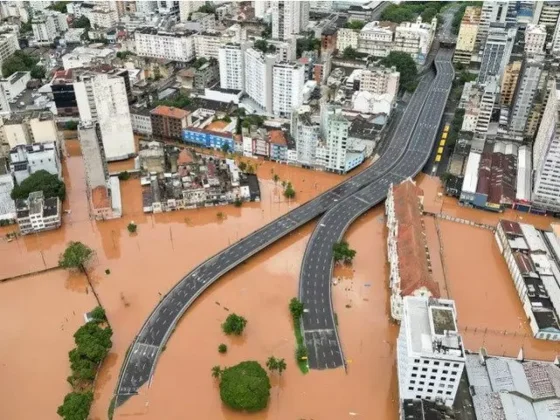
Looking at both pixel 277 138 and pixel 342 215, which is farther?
pixel 277 138

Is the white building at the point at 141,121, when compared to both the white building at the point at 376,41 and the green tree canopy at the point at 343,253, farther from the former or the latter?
the white building at the point at 376,41

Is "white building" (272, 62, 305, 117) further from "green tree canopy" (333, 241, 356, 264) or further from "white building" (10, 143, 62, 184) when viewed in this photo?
"white building" (10, 143, 62, 184)

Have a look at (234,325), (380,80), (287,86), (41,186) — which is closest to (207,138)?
(287,86)

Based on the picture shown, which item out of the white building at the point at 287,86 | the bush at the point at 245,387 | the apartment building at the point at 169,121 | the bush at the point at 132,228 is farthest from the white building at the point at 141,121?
the bush at the point at 245,387

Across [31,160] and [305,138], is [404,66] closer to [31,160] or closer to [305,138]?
[305,138]

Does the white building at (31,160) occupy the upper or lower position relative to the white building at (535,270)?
upper
